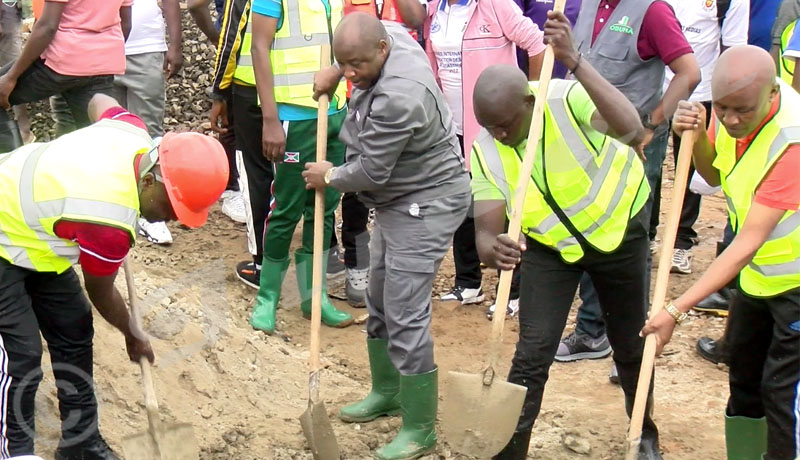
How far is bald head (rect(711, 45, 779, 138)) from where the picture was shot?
3.39 metres

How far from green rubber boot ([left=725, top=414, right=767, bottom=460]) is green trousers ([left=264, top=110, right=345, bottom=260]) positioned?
274 cm

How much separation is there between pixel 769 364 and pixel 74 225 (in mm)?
2703

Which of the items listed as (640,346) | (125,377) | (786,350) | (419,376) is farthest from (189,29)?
(786,350)

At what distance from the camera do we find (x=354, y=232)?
6406mm

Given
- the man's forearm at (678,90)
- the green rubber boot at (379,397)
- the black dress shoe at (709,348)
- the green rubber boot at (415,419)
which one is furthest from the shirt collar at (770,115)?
the black dress shoe at (709,348)

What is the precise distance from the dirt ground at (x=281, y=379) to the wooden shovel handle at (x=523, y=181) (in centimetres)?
83

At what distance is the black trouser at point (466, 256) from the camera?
6.32 metres

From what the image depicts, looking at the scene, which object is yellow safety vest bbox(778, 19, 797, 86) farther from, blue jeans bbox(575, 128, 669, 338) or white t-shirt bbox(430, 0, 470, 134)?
white t-shirt bbox(430, 0, 470, 134)

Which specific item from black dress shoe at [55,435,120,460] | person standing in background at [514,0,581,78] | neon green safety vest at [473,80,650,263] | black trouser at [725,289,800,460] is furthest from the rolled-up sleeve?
person standing in background at [514,0,581,78]

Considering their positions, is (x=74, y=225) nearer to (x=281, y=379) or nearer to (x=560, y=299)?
(x=560, y=299)

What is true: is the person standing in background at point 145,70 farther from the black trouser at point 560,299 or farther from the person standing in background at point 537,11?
the black trouser at point 560,299

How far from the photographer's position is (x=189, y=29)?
30.6 feet

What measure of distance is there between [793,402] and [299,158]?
313cm

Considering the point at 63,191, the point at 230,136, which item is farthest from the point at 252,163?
the point at 63,191
